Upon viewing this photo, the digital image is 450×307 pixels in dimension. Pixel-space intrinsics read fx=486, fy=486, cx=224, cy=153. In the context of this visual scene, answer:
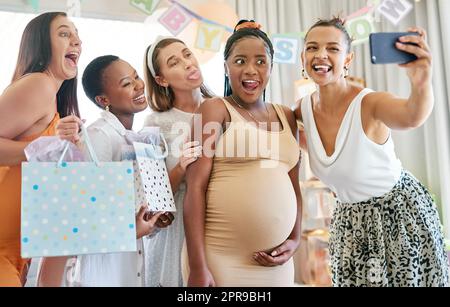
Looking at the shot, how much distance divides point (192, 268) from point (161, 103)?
396mm

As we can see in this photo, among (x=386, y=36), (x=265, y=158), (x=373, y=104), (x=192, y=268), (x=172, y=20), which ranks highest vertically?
(x=172, y=20)

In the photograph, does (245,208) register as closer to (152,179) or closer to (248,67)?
(152,179)

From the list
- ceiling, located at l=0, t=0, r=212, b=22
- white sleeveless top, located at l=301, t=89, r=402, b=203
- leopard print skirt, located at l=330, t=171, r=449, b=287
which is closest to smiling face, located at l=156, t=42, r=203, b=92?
ceiling, located at l=0, t=0, r=212, b=22

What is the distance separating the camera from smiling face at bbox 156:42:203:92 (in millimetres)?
1178

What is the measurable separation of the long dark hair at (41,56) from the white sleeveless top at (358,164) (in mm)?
593

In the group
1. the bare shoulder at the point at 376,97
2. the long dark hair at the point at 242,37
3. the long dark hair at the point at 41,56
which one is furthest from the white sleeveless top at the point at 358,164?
the long dark hair at the point at 41,56

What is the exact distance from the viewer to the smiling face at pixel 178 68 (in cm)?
118

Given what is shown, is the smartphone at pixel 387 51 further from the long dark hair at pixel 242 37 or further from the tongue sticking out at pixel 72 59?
the tongue sticking out at pixel 72 59

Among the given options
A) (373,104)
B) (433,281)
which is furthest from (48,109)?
(433,281)

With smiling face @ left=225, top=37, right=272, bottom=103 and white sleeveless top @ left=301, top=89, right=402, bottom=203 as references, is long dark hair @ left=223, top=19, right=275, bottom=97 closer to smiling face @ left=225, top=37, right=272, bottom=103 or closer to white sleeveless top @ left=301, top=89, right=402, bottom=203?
smiling face @ left=225, top=37, right=272, bottom=103

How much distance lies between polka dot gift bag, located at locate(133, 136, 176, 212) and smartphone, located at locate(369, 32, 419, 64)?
51 centimetres

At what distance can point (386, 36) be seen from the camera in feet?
3.44

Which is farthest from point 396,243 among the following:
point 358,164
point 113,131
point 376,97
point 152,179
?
point 113,131
